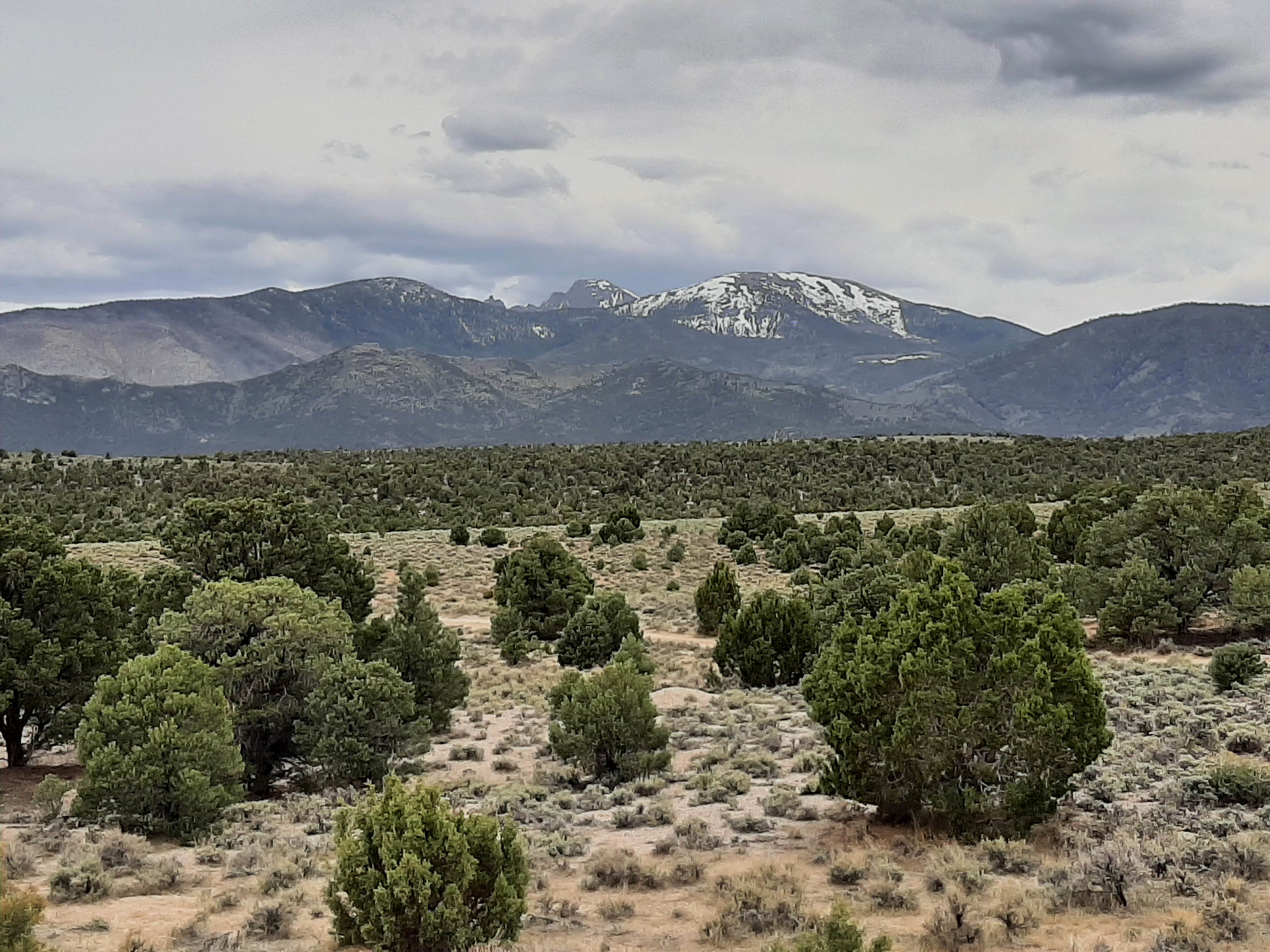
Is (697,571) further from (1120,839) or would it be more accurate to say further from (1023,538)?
(1120,839)

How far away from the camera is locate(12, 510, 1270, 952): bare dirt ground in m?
9.56

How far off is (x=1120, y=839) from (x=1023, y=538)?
1897cm

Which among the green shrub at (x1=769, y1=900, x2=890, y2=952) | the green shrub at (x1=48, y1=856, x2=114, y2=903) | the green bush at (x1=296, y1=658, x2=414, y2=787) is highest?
the green shrub at (x1=769, y1=900, x2=890, y2=952)

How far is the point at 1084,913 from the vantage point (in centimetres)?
963

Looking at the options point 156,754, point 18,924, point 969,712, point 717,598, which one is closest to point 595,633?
point 717,598

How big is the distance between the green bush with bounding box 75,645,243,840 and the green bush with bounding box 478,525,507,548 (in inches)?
1279

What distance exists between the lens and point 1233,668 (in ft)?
63.6

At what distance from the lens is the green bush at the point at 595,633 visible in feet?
89.9

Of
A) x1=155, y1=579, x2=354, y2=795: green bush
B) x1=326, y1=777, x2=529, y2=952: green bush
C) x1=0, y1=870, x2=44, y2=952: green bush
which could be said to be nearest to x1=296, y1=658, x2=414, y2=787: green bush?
x1=155, y1=579, x2=354, y2=795: green bush

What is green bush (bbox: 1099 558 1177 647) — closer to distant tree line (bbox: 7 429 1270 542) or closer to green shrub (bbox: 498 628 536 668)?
green shrub (bbox: 498 628 536 668)

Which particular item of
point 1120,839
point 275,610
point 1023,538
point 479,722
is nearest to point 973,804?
point 1120,839

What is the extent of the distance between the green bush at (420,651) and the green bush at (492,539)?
25.3m

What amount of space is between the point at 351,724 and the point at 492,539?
31.2 metres

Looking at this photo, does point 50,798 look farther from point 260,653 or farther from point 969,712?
point 969,712
